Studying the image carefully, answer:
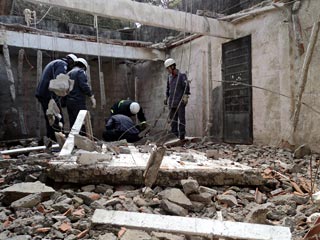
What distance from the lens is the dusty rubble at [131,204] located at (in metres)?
→ 1.67

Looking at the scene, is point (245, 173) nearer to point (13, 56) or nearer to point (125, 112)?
point (125, 112)

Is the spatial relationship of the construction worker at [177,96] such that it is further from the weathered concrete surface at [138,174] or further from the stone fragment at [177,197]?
the stone fragment at [177,197]

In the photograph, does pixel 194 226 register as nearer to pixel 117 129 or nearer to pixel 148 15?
pixel 117 129

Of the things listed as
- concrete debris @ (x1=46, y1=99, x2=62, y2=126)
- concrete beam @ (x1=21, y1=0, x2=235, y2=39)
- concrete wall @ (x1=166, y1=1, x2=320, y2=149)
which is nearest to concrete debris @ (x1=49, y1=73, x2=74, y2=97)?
concrete debris @ (x1=46, y1=99, x2=62, y2=126)

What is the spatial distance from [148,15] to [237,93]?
2.21 metres

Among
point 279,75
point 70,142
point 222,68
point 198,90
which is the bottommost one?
point 70,142

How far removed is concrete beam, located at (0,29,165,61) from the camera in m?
6.53

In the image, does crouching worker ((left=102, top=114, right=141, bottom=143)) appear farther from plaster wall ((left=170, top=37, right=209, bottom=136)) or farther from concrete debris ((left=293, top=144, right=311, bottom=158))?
concrete debris ((left=293, top=144, right=311, bottom=158))

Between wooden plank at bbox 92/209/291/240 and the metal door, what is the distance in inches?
155

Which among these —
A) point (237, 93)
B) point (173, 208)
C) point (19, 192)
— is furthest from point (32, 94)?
point (173, 208)

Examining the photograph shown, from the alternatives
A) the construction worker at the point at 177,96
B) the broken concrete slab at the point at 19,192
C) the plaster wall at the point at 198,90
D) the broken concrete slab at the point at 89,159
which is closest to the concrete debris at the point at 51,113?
the broken concrete slab at the point at 89,159

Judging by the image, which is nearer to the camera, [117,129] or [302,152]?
[302,152]

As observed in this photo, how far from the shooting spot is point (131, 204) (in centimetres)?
204

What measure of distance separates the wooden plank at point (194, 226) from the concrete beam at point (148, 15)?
10.6ft
